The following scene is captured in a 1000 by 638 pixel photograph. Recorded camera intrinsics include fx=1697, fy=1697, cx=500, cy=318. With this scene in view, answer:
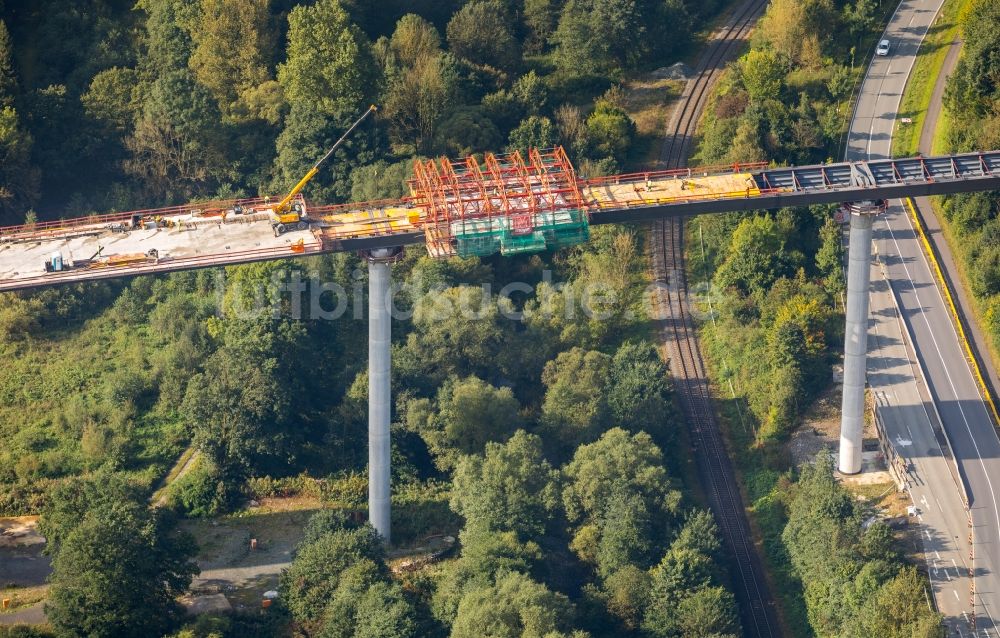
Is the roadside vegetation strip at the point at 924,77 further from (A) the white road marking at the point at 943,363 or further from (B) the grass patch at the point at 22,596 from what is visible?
(B) the grass patch at the point at 22,596

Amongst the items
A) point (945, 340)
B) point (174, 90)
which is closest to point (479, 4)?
point (174, 90)

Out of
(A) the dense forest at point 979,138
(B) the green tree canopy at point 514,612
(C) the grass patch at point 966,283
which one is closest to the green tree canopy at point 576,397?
(B) the green tree canopy at point 514,612

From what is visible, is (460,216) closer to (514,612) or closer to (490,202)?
(490,202)

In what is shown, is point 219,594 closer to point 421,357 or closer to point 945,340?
point 421,357

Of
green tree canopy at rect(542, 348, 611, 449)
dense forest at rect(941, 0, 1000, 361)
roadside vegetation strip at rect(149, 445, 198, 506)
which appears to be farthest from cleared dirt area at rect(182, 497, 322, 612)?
dense forest at rect(941, 0, 1000, 361)

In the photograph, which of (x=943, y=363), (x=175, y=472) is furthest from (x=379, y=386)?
(x=943, y=363)

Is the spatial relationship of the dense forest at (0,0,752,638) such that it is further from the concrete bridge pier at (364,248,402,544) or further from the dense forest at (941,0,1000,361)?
the dense forest at (941,0,1000,361)

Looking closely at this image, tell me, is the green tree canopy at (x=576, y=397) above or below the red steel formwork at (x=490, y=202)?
below
